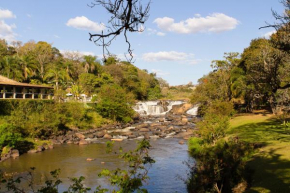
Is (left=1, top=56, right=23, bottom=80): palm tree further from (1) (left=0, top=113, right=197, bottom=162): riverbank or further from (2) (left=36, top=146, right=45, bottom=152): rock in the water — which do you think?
(2) (left=36, top=146, right=45, bottom=152): rock in the water

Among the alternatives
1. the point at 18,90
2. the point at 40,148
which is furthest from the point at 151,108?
the point at 40,148

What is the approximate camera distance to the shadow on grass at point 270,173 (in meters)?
10.1

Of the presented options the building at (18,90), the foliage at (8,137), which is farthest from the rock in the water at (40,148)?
the building at (18,90)

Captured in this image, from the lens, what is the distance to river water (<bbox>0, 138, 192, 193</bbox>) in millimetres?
16500

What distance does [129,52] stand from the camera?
4.68m

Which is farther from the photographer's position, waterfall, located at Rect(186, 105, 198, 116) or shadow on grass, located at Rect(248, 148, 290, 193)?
waterfall, located at Rect(186, 105, 198, 116)

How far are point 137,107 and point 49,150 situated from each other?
110 ft

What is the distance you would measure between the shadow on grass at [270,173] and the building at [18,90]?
3318 cm

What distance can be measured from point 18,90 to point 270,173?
38.2 meters

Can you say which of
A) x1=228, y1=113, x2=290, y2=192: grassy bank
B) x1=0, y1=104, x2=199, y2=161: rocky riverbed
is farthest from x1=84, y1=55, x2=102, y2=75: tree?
x1=228, y1=113, x2=290, y2=192: grassy bank

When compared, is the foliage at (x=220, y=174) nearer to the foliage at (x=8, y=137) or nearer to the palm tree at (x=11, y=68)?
the foliage at (x=8, y=137)

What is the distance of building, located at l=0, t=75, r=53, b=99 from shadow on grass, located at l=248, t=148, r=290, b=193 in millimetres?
33180

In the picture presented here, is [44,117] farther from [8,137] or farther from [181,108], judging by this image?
[181,108]

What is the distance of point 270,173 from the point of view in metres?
11.7
